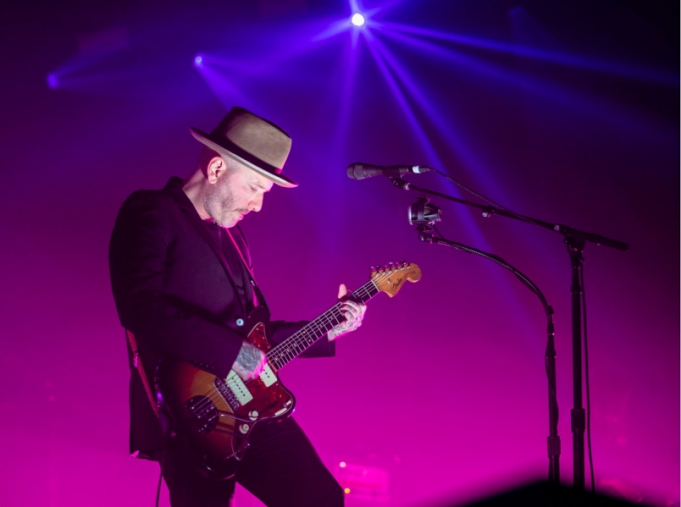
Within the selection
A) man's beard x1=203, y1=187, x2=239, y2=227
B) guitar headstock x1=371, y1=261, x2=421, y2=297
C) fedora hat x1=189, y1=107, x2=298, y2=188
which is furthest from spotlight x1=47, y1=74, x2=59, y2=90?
guitar headstock x1=371, y1=261, x2=421, y2=297

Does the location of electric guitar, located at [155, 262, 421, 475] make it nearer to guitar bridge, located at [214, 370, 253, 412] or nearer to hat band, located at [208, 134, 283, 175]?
guitar bridge, located at [214, 370, 253, 412]

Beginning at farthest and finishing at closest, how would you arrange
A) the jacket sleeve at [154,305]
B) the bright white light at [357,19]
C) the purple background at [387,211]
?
1. the bright white light at [357,19]
2. the purple background at [387,211]
3. the jacket sleeve at [154,305]

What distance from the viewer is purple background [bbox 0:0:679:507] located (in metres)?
4.77

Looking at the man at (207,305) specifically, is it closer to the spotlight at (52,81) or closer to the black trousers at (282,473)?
the black trousers at (282,473)

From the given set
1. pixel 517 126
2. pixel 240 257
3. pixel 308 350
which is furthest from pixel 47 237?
pixel 517 126

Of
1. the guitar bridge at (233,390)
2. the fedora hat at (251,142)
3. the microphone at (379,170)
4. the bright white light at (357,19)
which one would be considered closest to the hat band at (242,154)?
the fedora hat at (251,142)

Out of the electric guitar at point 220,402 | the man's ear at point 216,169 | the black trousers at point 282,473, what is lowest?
the black trousers at point 282,473

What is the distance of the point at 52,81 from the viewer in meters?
4.86

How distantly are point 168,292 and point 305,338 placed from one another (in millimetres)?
710

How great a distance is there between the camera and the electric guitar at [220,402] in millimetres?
2652

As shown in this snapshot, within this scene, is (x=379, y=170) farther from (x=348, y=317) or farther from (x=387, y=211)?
(x=387, y=211)

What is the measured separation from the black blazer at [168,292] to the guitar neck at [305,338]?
0.22 meters

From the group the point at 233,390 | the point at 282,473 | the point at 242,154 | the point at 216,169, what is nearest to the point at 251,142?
the point at 242,154

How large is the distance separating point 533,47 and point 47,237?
13.5 ft
